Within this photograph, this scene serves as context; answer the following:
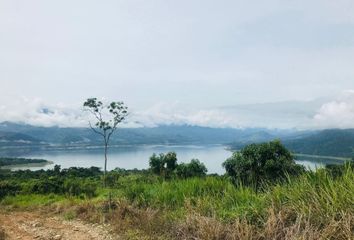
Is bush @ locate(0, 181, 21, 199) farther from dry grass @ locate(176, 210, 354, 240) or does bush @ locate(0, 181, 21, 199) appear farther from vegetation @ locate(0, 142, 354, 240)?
dry grass @ locate(176, 210, 354, 240)

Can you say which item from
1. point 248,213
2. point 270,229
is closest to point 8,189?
point 248,213

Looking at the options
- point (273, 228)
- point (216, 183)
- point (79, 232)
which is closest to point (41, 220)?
point (79, 232)

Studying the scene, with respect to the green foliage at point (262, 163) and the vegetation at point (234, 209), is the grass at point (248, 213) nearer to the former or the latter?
the vegetation at point (234, 209)

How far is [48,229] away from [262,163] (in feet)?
26.0

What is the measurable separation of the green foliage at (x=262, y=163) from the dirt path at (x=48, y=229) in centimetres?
606

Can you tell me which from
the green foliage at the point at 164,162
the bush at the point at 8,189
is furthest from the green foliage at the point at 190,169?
the bush at the point at 8,189

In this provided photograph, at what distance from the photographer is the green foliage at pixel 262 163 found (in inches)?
541

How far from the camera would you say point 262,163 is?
46.8 feet

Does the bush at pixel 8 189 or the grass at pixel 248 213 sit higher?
the grass at pixel 248 213

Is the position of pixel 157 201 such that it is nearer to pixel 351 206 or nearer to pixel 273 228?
pixel 273 228

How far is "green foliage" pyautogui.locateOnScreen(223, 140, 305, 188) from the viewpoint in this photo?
1375 cm

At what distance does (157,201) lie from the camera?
1022 centimetres

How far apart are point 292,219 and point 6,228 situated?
675 cm

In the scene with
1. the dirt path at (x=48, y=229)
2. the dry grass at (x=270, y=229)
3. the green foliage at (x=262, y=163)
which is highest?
the green foliage at (x=262, y=163)
